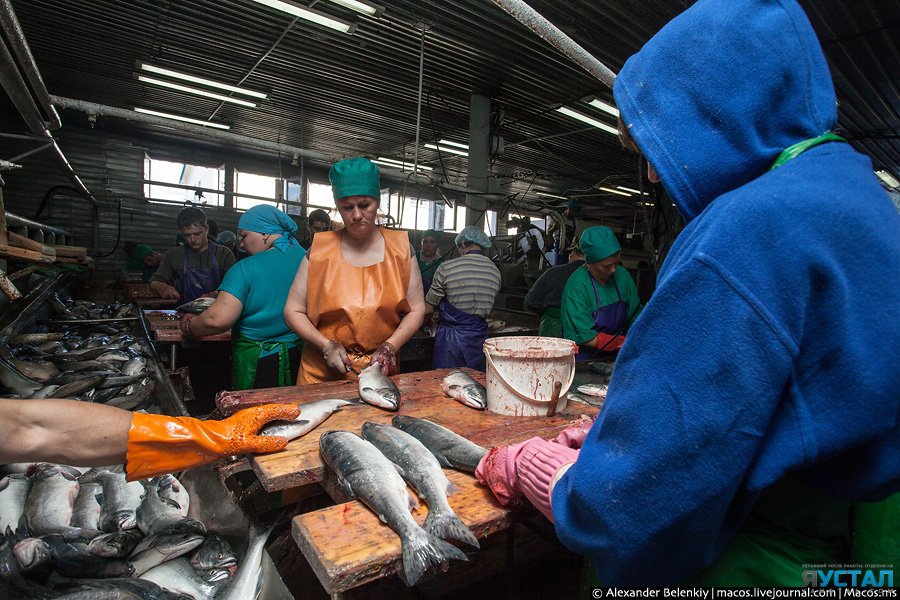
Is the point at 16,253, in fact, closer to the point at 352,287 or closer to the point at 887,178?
the point at 352,287

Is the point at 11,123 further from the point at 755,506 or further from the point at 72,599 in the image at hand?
the point at 755,506

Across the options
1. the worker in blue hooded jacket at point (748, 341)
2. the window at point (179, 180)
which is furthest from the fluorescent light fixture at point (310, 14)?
the window at point (179, 180)

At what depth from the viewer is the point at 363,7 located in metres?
6.73

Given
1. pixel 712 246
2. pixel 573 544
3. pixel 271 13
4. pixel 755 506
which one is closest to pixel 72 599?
pixel 573 544

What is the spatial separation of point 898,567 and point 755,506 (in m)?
0.26

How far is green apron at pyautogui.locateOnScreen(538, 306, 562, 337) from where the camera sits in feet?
18.7

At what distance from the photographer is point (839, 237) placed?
2.35ft

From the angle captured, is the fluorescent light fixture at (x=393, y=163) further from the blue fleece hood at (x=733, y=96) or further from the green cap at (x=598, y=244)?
the blue fleece hood at (x=733, y=96)

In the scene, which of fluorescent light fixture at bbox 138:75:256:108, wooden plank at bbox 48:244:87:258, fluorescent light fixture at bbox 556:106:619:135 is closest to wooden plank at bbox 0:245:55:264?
wooden plank at bbox 48:244:87:258

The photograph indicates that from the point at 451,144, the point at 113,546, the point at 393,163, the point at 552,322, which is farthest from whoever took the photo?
the point at 393,163

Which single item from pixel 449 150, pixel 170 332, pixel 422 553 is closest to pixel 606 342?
pixel 422 553

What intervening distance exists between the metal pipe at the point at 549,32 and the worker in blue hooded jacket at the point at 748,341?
2.37 metres

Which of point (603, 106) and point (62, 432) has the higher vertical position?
point (603, 106)

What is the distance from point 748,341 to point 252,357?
3570 mm
